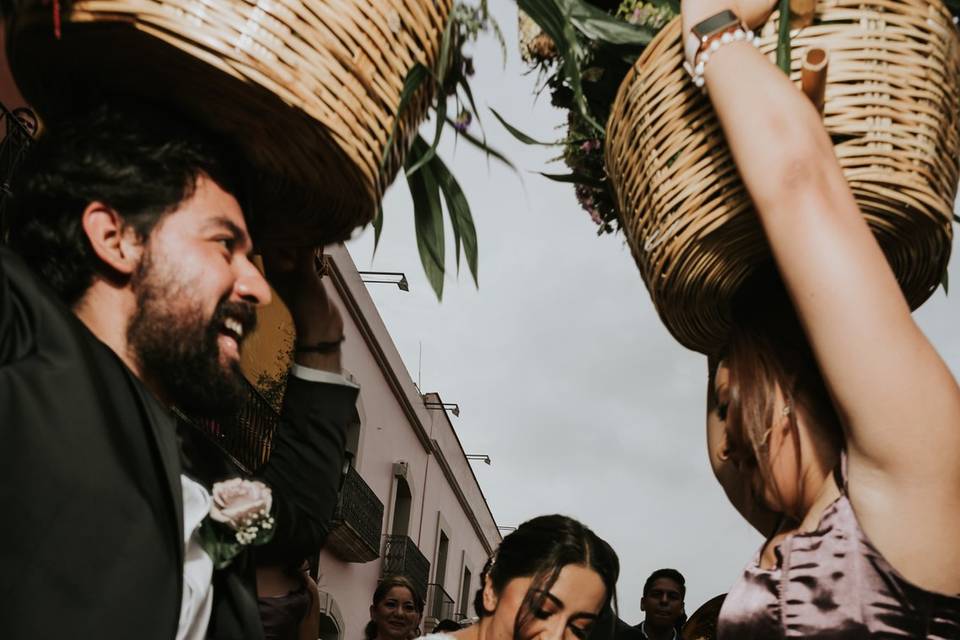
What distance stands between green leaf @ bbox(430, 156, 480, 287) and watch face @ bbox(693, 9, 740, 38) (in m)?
0.52

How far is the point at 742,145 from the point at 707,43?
0.16 metres

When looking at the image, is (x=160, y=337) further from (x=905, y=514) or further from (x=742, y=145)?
(x=905, y=514)

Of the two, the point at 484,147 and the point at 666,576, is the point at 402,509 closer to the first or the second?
the point at 666,576

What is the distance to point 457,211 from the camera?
179cm

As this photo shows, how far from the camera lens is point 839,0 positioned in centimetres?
144

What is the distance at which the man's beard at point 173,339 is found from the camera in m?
1.60

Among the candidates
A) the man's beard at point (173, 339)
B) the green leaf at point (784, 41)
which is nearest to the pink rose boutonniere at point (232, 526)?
the man's beard at point (173, 339)

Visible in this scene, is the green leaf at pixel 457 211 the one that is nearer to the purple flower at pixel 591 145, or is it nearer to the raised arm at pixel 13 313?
the purple flower at pixel 591 145

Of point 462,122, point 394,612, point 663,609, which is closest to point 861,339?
point 462,122

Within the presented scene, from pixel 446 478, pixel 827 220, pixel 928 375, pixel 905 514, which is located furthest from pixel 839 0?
pixel 446 478

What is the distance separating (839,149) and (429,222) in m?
0.66

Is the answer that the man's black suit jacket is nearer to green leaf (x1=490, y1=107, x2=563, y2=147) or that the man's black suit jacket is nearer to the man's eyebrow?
the man's eyebrow

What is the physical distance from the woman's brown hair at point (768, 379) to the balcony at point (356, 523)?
13.1 meters

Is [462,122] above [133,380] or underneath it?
above
